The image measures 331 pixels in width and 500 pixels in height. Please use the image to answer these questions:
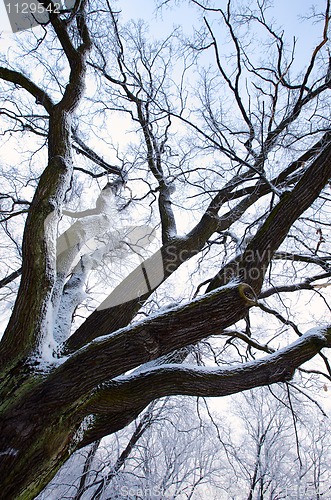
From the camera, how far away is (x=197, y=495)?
29.0 feet

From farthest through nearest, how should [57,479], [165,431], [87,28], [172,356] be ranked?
[165,431] < [57,479] < [87,28] < [172,356]

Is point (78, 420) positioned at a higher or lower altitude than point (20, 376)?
lower

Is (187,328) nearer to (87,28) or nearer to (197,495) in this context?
(87,28)

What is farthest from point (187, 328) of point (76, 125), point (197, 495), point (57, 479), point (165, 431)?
point (197, 495)

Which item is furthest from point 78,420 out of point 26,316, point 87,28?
point 87,28

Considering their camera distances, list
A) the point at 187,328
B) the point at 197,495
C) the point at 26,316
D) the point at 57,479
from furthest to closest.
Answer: the point at 197,495, the point at 57,479, the point at 26,316, the point at 187,328

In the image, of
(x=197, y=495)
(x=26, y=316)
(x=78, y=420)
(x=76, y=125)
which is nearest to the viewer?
(x=78, y=420)

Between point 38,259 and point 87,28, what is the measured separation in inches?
126

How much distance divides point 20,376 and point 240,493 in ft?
32.6

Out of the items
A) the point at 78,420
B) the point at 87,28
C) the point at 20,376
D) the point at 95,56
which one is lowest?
the point at 78,420

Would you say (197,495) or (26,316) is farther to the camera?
(197,495)

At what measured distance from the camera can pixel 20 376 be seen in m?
2.14

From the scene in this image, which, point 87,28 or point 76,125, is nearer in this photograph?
point 87,28

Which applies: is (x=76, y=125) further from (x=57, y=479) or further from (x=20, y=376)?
(x=57, y=479)
